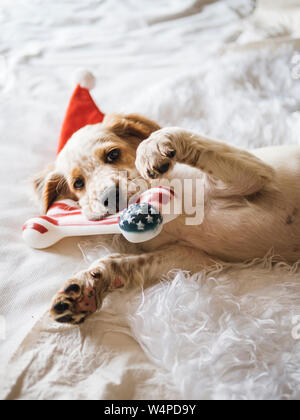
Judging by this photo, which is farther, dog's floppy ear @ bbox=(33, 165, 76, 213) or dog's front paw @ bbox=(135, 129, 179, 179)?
dog's floppy ear @ bbox=(33, 165, 76, 213)

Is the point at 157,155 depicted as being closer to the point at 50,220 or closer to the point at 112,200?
the point at 112,200

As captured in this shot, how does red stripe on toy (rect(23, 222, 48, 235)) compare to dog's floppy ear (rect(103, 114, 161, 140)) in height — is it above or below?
below

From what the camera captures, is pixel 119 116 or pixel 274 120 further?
pixel 274 120

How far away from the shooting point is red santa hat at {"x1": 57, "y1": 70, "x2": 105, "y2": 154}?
1.35 m

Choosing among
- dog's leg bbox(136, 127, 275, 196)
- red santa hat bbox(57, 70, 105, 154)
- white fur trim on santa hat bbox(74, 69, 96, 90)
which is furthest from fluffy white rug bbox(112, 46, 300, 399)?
white fur trim on santa hat bbox(74, 69, 96, 90)

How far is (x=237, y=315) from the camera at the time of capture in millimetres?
904

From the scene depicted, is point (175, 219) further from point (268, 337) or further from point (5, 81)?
point (5, 81)

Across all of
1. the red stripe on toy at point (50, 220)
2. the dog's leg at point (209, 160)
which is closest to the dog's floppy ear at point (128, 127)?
the dog's leg at point (209, 160)

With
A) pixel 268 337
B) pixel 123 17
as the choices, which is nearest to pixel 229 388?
pixel 268 337

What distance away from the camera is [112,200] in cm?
104

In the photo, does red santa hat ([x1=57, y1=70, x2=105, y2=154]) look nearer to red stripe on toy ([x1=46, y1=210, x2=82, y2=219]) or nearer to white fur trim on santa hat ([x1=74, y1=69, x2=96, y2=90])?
white fur trim on santa hat ([x1=74, y1=69, x2=96, y2=90])

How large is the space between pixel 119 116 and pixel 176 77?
1.91ft

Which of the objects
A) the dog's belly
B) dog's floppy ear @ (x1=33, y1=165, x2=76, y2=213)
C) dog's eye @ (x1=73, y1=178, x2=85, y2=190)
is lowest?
the dog's belly

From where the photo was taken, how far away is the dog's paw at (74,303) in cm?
89
